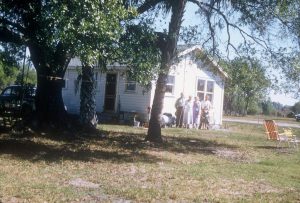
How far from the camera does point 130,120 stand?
80.8 ft

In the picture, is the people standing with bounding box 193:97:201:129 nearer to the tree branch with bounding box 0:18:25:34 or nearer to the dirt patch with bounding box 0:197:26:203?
the tree branch with bounding box 0:18:25:34

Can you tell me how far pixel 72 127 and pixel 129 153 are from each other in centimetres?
519

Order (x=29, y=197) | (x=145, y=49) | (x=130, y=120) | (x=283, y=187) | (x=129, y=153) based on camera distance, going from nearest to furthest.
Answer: (x=29, y=197)
(x=283, y=187)
(x=145, y=49)
(x=129, y=153)
(x=130, y=120)

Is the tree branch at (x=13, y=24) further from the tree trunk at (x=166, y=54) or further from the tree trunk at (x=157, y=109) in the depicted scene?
the tree trunk at (x=157, y=109)

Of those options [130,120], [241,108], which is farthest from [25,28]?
[241,108]

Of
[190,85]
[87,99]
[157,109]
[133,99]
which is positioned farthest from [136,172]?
[190,85]

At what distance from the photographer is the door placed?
26.5m

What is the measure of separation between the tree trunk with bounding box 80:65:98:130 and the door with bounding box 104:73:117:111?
25.9 feet

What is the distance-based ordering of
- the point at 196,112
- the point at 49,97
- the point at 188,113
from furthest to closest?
the point at 196,112 → the point at 188,113 → the point at 49,97

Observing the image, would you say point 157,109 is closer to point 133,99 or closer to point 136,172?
point 136,172

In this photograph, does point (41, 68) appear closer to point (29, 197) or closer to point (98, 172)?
point (98, 172)

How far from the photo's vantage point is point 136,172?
Answer: 10.1m

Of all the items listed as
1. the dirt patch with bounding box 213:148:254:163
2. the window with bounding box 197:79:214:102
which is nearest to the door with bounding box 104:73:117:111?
the window with bounding box 197:79:214:102

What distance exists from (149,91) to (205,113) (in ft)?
13.1
